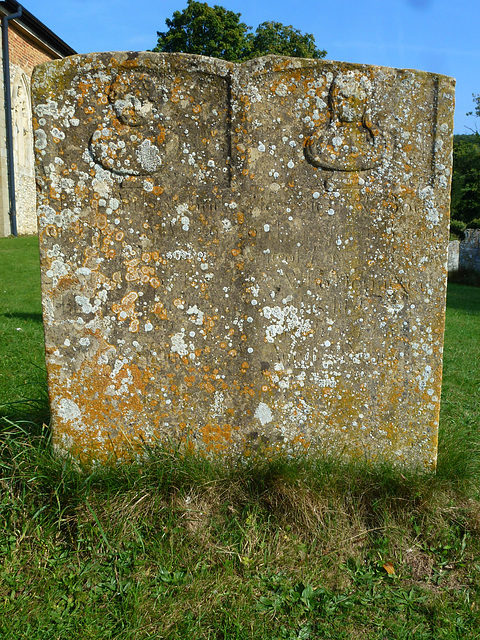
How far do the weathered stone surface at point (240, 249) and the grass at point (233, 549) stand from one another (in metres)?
0.24

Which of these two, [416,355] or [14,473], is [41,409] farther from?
[416,355]

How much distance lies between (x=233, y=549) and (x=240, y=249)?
5.19 ft

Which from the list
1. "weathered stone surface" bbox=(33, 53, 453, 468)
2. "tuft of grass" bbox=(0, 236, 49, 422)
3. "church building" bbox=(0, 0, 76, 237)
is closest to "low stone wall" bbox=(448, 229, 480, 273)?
"tuft of grass" bbox=(0, 236, 49, 422)

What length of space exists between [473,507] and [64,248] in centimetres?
270

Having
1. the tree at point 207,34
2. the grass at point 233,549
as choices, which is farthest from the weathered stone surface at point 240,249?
the tree at point 207,34

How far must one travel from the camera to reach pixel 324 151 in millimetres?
2857

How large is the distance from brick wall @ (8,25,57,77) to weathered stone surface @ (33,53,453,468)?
2014 cm

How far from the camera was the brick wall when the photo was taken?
20312 millimetres

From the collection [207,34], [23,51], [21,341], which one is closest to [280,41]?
[207,34]

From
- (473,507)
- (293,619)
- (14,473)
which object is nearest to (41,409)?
(14,473)

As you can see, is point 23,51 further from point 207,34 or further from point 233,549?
point 233,549

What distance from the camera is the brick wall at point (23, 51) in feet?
66.6

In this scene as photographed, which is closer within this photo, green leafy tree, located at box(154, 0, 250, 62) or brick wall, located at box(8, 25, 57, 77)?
brick wall, located at box(8, 25, 57, 77)

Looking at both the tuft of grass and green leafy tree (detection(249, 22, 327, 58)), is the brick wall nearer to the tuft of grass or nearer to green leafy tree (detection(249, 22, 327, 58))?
the tuft of grass
